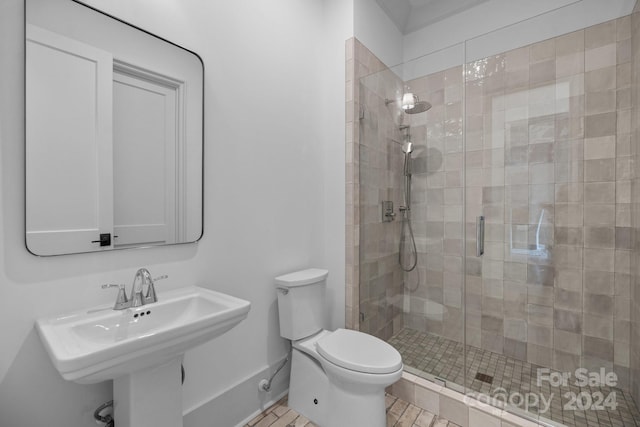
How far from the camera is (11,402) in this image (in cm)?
97

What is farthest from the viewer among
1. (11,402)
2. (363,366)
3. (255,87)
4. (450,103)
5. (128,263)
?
(450,103)

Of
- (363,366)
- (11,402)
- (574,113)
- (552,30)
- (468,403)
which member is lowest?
(468,403)

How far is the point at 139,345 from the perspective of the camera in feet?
2.80

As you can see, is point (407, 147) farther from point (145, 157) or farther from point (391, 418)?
point (391, 418)

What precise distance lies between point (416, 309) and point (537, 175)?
44.7 inches

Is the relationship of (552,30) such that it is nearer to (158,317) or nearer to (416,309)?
(416,309)

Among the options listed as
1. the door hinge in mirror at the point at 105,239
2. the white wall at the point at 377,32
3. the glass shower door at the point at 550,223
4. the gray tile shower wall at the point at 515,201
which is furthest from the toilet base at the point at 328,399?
the white wall at the point at 377,32

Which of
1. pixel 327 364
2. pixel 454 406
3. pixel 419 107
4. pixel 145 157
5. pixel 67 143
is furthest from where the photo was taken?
pixel 419 107

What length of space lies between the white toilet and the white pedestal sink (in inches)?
23.6

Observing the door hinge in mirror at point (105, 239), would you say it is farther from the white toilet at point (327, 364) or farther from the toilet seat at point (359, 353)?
the toilet seat at point (359, 353)

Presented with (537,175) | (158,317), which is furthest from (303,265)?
(537,175)

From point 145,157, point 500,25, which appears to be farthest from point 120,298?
point 500,25

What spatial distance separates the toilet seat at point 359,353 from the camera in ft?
4.56

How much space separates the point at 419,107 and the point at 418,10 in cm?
123
